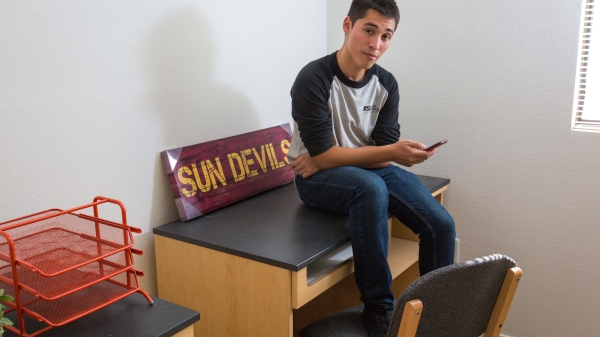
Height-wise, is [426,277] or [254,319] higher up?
[426,277]

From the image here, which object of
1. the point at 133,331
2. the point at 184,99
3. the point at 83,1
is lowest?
the point at 133,331

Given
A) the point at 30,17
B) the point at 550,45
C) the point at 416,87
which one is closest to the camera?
the point at 30,17

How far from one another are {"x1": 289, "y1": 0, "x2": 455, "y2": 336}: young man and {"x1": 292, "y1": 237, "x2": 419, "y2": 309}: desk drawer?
0.22 feet

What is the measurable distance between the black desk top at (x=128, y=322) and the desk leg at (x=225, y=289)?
0.30 meters

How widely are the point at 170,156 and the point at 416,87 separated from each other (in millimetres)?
1021

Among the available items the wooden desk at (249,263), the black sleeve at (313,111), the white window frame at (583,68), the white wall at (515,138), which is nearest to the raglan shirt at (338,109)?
the black sleeve at (313,111)

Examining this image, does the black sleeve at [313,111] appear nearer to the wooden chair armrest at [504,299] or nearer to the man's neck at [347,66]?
the man's neck at [347,66]

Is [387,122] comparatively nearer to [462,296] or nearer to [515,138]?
[515,138]

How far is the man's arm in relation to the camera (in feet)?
5.23

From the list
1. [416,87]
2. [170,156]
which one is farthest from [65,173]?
[416,87]

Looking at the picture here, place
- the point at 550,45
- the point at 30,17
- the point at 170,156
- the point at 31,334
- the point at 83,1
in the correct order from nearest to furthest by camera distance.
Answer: the point at 31,334, the point at 30,17, the point at 83,1, the point at 170,156, the point at 550,45

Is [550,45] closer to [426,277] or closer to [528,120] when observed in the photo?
[528,120]

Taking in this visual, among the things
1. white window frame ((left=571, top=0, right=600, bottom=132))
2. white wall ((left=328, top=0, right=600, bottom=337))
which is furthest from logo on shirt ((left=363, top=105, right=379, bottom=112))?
white window frame ((left=571, top=0, right=600, bottom=132))

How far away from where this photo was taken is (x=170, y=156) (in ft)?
5.25
